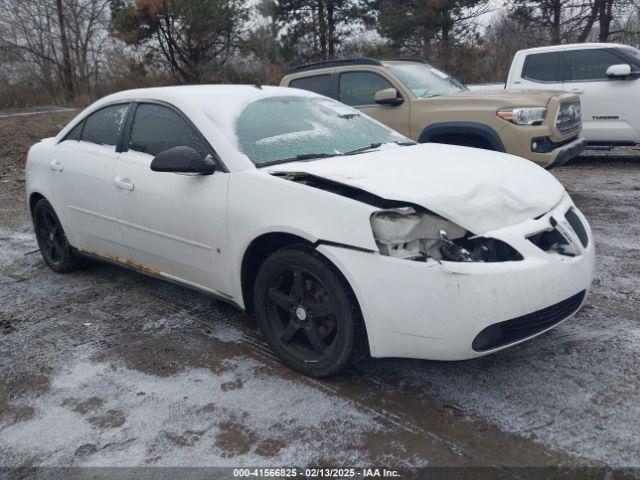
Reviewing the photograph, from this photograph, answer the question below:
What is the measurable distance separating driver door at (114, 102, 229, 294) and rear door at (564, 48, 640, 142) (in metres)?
7.47

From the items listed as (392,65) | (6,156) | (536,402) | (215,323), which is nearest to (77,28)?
(6,156)

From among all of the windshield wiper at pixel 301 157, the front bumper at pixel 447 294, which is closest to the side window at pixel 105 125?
the windshield wiper at pixel 301 157

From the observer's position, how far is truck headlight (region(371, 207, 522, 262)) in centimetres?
287

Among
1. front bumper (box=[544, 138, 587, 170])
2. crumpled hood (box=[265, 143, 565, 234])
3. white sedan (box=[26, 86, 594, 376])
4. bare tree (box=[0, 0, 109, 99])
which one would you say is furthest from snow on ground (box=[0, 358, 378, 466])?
bare tree (box=[0, 0, 109, 99])

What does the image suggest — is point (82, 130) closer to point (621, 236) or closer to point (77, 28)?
point (621, 236)

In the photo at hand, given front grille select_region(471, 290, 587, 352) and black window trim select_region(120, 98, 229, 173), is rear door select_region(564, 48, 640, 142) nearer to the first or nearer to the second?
front grille select_region(471, 290, 587, 352)

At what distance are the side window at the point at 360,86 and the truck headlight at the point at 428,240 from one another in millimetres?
5046

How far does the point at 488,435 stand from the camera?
273 centimetres

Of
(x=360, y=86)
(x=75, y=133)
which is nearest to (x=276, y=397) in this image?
(x=75, y=133)

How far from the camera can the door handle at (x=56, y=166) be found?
16.0ft

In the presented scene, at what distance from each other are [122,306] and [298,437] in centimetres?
228

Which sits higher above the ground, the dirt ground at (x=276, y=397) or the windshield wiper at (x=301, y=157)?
the windshield wiper at (x=301, y=157)

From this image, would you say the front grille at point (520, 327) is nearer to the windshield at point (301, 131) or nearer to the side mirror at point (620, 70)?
the windshield at point (301, 131)

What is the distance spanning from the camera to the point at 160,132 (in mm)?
4168
